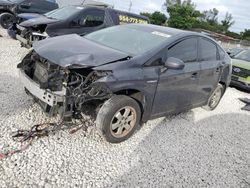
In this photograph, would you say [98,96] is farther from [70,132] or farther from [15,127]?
[15,127]

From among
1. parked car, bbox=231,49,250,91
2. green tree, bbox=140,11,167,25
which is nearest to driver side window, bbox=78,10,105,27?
parked car, bbox=231,49,250,91

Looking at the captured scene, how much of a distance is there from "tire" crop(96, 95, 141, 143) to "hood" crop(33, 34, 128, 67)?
58 cm

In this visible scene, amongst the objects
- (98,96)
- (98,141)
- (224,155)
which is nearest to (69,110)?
(98,96)

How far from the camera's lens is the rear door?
5105 mm

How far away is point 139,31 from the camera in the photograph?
4812 mm

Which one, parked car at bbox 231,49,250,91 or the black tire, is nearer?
parked car at bbox 231,49,250,91

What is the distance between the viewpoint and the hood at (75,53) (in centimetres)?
354

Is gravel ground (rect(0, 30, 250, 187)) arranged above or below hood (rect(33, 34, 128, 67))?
below

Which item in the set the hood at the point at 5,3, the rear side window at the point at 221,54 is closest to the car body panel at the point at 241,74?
the rear side window at the point at 221,54

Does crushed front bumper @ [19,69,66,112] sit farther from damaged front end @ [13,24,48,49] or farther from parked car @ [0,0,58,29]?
parked car @ [0,0,58,29]

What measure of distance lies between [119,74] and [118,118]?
65 centimetres

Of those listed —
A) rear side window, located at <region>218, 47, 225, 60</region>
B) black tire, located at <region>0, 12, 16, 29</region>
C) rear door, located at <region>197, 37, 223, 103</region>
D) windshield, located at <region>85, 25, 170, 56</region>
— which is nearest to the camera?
windshield, located at <region>85, 25, 170, 56</region>

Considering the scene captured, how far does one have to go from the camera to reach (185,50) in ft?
15.3

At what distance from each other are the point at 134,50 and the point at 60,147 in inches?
72.2
